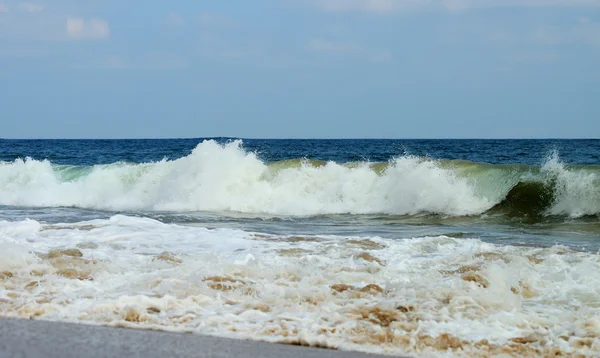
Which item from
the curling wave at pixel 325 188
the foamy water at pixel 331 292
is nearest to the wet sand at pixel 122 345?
the foamy water at pixel 331 292

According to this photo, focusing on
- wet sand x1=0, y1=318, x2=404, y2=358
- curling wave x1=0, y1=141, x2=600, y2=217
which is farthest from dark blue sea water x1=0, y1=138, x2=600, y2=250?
wet sand x1=0, y1=318, x2=404, y2=358

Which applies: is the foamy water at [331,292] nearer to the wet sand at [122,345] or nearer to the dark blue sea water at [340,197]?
the wet sand at [122,345]

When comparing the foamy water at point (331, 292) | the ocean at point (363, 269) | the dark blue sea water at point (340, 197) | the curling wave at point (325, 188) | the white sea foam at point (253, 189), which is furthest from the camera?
the white sea foam at point (253, 189)

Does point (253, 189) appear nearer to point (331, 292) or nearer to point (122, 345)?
point (331, 292)

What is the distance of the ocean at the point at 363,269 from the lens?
4.28 m

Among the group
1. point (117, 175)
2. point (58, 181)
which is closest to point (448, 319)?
point (117, 175)

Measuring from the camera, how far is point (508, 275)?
566 cm

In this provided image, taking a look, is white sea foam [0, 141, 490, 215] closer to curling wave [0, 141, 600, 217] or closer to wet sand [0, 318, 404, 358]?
curling wave [0, 141, 600, 217]

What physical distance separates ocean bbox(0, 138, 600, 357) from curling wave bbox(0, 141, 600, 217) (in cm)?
6

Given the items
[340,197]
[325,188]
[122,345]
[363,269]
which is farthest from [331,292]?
[325,188]

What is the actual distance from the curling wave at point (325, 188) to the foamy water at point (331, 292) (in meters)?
5.96

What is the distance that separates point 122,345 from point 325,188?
12.3 meters

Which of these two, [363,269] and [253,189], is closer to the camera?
[363,269]

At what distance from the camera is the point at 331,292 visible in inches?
204
